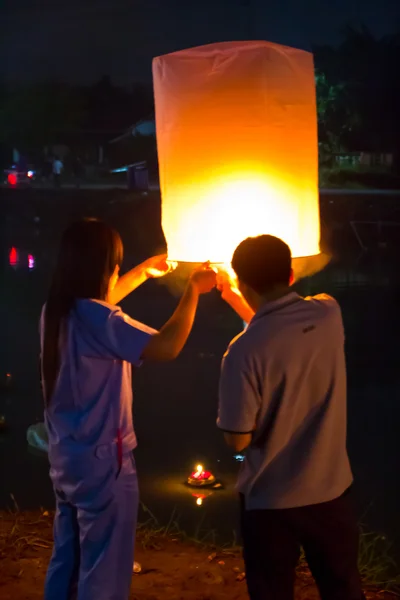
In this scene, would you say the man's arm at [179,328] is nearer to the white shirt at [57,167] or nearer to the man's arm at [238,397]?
the man's arm at [238,397]

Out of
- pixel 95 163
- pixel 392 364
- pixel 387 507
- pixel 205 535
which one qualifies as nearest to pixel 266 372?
pixel 205 535

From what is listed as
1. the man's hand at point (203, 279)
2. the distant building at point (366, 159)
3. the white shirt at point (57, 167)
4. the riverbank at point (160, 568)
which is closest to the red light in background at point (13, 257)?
the white shirt at point (57, 167)

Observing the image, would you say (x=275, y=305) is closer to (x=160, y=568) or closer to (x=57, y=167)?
(x=160, y=568)

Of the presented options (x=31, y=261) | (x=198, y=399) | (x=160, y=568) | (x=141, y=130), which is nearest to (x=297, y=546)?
(x=160, y=568)

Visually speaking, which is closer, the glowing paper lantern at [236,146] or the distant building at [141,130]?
the glowing paper lantern at [236,146]

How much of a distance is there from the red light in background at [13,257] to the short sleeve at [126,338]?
14.1 m

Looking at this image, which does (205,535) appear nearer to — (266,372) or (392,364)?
(266,372)

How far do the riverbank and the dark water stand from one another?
495 millimetres

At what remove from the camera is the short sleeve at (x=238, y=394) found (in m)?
1.95

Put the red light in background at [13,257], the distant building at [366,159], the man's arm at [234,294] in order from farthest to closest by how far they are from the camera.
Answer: the distant building at [366,159] → the red light in background at [13,257] → the man's arm at [234,294]

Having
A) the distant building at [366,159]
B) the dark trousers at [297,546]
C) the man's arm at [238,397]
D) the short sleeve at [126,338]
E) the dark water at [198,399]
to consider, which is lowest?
the dark water at [198,399]

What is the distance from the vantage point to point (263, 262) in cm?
202

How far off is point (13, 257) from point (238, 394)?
16.1 metres

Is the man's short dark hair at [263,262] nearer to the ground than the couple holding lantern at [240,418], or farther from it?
farther from it
